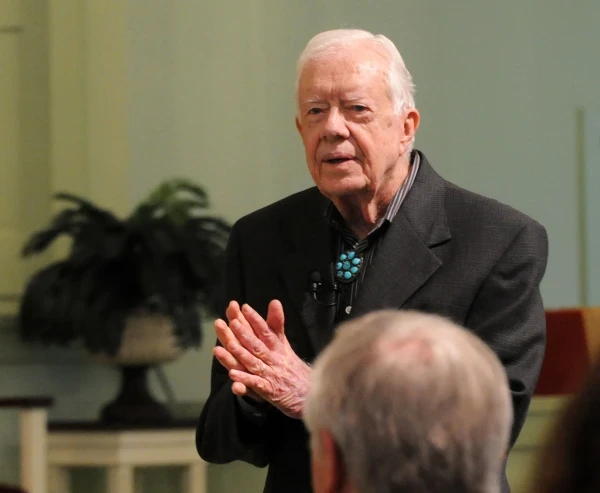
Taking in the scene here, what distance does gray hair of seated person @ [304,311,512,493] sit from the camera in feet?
3.86

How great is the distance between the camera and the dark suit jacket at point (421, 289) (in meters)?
2.10

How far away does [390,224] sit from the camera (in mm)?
2252

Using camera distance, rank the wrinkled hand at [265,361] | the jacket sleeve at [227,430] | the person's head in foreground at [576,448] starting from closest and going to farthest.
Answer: the person's head in foreground at [576,448]
the wrinkled hand at [265,361]
the jacket sleeve at [227,430]

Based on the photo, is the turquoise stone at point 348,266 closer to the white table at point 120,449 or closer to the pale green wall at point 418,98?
the white table at point 120,449

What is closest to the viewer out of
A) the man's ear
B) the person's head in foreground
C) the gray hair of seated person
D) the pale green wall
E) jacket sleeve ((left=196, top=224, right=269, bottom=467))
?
the person's head in foreground

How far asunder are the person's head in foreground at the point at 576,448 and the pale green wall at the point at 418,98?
13.9ft

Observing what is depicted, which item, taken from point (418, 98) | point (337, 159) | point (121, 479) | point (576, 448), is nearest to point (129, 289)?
point (121, 479)

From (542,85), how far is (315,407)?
164 inches

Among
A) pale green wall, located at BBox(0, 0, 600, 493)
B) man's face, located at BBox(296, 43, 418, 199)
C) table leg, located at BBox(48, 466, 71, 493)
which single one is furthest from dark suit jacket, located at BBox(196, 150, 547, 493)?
pale green wall, located at BBox(0, 0, 600, 493)

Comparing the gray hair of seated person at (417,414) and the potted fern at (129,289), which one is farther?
the potted fern at (129,289)

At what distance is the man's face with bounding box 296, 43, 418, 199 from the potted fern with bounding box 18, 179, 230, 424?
8.14ft

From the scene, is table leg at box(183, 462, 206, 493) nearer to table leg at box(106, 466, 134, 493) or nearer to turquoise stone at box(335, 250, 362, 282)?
table leg at box(106, 466, 134, 493)

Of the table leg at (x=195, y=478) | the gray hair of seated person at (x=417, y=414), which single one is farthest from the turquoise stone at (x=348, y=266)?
the table leg at (x=195, y=478)

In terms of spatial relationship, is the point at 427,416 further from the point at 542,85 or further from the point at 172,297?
the point at 542,85
